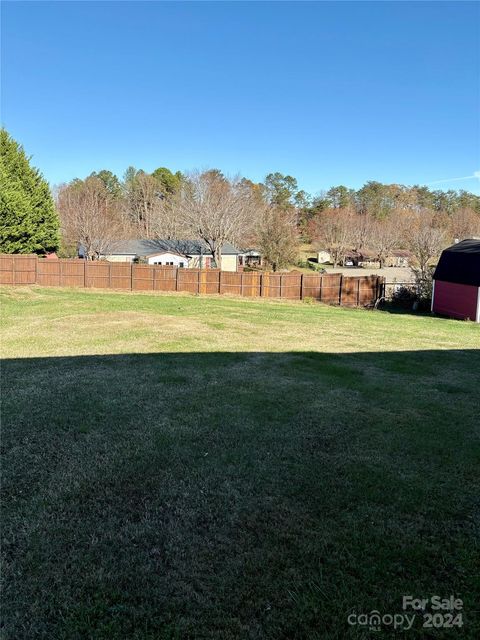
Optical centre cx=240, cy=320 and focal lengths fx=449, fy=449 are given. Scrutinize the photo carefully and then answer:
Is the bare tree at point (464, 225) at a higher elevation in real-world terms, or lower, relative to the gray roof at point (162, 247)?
higher

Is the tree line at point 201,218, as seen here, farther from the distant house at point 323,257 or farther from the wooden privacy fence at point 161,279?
the wooden privacy fence at point 161,279

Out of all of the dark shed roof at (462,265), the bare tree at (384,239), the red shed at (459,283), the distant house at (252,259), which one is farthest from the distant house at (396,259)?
the dark shed roof at (462,265)

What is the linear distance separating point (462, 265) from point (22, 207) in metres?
27.0

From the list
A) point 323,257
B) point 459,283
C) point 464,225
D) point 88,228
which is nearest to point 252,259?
point 323,257

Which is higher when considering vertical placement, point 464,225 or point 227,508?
point 464,225

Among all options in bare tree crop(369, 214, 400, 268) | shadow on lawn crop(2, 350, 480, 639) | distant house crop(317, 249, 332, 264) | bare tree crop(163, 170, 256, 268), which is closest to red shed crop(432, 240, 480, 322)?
bare tree crop(163, 170, 256, 268)

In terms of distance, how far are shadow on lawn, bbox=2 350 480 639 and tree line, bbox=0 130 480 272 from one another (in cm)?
2829

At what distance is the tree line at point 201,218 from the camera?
31219 mm

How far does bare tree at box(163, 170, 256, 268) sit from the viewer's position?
3578cm

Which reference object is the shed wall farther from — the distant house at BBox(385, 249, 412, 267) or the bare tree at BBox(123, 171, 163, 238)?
the bare tree at BBox(123, 171, 163, 238)

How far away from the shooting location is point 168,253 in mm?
40250

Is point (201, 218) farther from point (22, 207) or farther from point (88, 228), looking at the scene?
point (22, 207)

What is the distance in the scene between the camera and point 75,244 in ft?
133

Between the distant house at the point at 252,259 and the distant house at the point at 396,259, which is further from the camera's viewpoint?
the distant house at the point at 396,259
